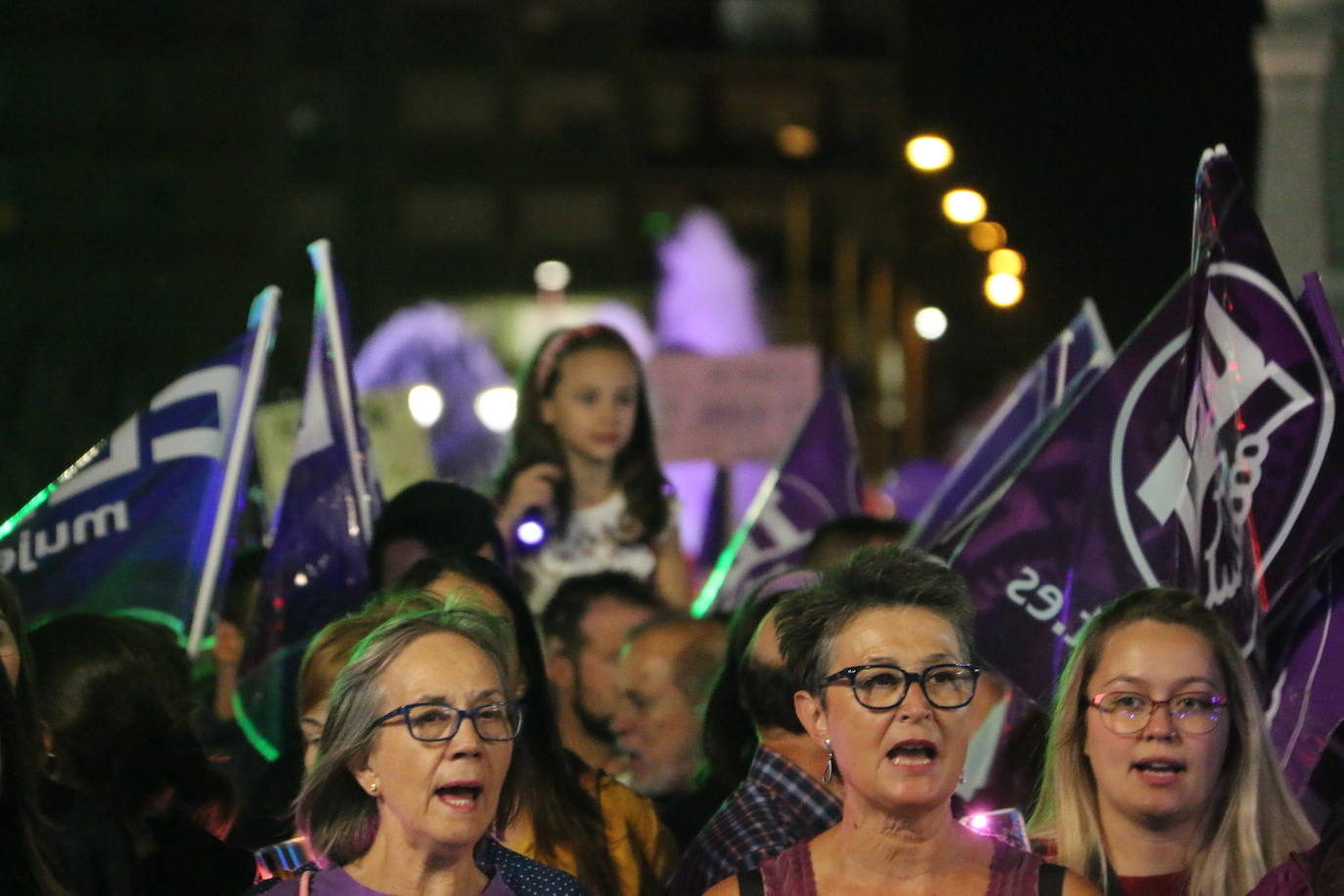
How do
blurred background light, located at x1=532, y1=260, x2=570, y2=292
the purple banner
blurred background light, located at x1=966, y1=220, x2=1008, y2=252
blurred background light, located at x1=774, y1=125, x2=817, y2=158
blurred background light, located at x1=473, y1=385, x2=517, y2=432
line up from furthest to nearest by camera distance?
blurred background light, located at x1=774, y1=125, x2=817, y2=158, blurred background light, located at x1=532, y1=260, x2=570, y2=292, blurred background light, located at x1=966, y1=220, x2=1008, y2=252, blurred background light, located at x1=473, y1=385, x2=517, y2=432, the purple banner

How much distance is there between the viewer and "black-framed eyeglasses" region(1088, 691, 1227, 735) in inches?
166

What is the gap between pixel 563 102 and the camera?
82.2 metres

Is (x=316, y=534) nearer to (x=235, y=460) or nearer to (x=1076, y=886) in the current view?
(x=235, y=460)

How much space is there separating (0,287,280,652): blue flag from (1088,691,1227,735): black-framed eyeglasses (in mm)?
3023

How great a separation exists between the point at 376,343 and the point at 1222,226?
13.4 m

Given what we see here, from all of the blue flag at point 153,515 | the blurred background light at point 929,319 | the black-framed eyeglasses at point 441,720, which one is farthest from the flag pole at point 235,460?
the blurred background light at point 929,319

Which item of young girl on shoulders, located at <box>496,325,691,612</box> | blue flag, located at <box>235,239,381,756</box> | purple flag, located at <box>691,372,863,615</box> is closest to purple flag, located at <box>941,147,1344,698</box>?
blue flag, located at <box>235,239,381,756</box>

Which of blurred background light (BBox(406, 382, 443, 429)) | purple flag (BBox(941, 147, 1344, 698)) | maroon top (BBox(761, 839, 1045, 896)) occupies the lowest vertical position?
maroon top (BBox(761, 839, 1045, 896))

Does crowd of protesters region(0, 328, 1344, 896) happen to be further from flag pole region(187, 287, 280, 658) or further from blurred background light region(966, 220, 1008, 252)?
blurred background light region(966, 220, 1008, 252)

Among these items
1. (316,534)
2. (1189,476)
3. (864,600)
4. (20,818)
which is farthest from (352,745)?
(316,534)

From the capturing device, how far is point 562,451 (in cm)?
764

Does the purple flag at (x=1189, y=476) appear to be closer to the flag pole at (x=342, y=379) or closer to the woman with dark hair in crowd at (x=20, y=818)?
the flag pole at (x=342, y=379)

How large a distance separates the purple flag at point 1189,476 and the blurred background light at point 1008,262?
1321 cm

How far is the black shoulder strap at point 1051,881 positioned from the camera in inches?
146
